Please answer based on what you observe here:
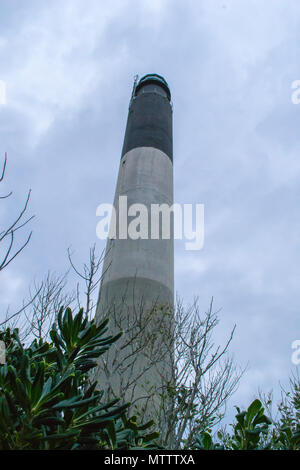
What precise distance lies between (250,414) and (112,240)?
12.0 meters

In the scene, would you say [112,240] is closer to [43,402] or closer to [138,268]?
[138,268]

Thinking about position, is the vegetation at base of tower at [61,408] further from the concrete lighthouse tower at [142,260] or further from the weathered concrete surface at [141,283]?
the concrete lighthouse tower at [142,260]

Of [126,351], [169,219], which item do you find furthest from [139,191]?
[126,351]

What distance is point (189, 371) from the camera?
7.58 metres

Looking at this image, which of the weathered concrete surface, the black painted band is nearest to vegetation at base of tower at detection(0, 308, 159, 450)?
the weathered concrete surface

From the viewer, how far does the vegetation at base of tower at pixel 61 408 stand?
2379 mm

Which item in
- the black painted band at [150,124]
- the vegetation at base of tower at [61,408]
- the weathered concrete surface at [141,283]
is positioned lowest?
the vegetation at base of tower at [61,408]

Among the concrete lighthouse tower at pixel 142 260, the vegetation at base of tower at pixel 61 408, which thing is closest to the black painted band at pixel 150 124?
the concrete lighthouse tower at pixel 142 260

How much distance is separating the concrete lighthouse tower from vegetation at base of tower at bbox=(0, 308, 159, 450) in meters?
5.62

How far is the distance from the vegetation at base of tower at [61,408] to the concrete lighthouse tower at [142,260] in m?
5.62

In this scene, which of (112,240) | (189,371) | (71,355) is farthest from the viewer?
(112,240)

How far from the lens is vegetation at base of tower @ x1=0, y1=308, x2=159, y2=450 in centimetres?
238

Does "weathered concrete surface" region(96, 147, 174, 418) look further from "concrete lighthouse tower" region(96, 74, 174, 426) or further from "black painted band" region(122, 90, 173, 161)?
"black painted band" region(122, 90, 173, 161)
